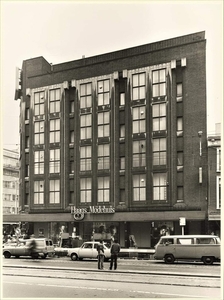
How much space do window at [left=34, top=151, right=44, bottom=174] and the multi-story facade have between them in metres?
0.12

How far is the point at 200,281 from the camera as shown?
59.7 ft

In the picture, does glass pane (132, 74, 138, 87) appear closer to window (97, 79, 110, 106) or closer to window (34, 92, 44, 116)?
window (97, 79, 110, 106)

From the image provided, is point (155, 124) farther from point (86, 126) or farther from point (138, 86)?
point (86, 126)

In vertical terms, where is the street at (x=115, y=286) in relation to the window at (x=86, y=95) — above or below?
below

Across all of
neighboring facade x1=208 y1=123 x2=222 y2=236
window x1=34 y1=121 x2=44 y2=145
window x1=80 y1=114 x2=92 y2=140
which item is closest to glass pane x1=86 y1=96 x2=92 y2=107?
window x1=80 y1=114 x2=92 y2=140

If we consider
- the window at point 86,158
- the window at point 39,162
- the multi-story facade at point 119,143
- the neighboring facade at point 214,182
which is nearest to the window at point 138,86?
the multi-story facade at point 119,143

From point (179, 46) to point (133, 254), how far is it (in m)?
22.0

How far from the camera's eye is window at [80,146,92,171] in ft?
163

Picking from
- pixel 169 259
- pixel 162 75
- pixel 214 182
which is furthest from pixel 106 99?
pixel 169 259

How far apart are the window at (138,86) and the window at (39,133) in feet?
39.2

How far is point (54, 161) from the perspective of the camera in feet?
170

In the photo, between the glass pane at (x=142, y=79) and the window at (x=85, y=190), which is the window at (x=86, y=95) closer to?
the glass pane at (x=142, y=79)

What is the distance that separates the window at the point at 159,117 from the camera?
45812mm

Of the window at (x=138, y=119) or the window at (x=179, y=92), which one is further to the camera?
the window at (x=138, y=119)
